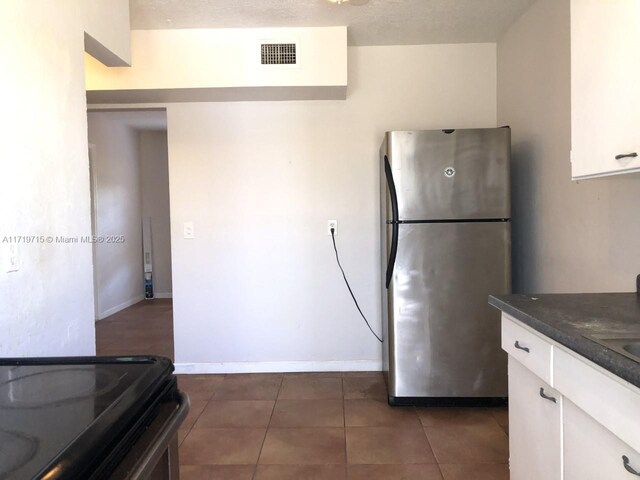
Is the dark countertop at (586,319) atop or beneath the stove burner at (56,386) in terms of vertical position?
atop

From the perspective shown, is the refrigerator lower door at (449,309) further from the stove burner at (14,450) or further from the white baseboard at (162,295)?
the white baseboard at (162,295)

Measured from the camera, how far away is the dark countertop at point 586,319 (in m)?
0.87

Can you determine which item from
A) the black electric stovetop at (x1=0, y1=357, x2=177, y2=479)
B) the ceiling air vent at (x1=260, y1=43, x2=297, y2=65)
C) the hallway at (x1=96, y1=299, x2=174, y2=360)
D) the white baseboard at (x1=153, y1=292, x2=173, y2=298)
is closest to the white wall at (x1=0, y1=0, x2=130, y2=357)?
the black electric stovetop at (x1=0, y1=357, x2=177, y2=479)

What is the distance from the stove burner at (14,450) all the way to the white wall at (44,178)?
88 centimetres

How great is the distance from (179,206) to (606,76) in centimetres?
265

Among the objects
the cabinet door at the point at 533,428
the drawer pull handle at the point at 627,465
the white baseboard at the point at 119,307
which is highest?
the drawer pull handle at the point at 627,465

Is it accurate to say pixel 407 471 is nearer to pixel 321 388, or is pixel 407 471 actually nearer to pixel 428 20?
pixel 321 388

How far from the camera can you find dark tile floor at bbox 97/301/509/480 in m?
1.89

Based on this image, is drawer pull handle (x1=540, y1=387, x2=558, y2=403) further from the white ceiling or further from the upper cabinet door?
the white ceiling

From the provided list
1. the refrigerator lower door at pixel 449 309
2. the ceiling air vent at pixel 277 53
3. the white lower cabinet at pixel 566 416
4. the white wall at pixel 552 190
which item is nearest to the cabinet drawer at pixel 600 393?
the white lower cabinet at pixel 566 416

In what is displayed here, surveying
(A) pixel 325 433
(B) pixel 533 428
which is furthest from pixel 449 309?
(B) pixel 533 428

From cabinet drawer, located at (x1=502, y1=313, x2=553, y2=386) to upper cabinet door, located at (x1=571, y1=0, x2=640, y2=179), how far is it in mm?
579

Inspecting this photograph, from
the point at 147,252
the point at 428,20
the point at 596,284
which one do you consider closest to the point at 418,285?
the point at 596,284

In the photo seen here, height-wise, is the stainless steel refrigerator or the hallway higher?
the stainless steel refrigerator
